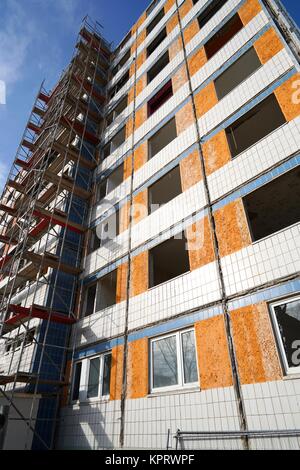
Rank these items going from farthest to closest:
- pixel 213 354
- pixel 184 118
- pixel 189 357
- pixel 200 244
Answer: pixel 184 118 < pixel 200 244 < pixel 189 357 < pixel 213 354

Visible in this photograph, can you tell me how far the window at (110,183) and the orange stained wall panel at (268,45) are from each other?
7.28 metres

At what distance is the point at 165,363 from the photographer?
7.77m

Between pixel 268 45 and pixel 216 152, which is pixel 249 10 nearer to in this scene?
pixel 268 45

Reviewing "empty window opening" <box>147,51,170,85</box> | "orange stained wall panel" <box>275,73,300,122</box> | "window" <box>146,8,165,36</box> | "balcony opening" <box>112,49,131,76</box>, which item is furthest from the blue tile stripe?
"balcony opening" <box>112,49,131,76</box>

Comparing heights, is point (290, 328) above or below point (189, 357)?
above

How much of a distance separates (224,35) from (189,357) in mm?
12629

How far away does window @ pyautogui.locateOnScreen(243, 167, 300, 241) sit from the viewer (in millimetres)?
7879

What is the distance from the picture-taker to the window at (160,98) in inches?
539

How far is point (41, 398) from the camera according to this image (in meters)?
10.2

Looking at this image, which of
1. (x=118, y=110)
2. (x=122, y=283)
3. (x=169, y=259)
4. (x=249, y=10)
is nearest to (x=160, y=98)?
(x=118, y=110)

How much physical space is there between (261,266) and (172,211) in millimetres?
3922

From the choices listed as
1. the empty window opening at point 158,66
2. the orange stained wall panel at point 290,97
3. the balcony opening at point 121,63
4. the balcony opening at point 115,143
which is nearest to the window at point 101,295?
the balcony opening at point 115,143

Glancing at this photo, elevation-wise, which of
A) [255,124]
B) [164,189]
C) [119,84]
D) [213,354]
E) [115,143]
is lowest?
[213,354]

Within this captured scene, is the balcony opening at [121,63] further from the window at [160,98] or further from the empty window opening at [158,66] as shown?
the window at [160,98]
